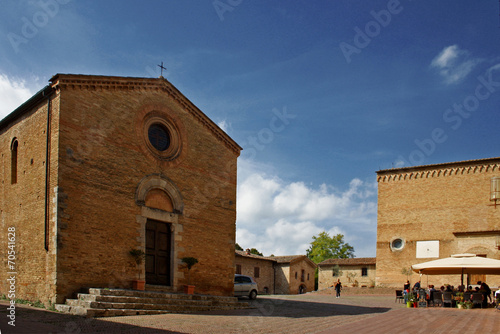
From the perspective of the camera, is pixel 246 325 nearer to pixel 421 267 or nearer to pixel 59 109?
pixel 59 109

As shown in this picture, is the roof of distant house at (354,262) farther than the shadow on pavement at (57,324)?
Yes

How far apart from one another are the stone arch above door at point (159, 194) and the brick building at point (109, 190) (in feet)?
0.13

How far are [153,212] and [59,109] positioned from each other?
496 centimetres

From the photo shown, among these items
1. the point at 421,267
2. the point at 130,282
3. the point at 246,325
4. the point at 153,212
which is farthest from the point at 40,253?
the point at 421,267

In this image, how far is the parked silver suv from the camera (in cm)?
2233

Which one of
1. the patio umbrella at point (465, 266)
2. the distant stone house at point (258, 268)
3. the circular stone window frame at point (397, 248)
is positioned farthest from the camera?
the distant stone house at point (258, 268)

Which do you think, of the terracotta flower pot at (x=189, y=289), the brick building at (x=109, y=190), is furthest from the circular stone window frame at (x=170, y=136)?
the terracotta flower pot at (x=189, y=289)

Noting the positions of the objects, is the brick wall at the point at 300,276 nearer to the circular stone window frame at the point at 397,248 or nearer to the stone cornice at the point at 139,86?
the circular stone window frame at the point at 397,248

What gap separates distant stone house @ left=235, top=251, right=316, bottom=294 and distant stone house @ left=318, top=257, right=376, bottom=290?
2495mm

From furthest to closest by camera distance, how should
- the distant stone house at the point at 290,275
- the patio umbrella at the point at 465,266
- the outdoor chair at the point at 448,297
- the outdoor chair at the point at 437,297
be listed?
the distant stone house at the point at 290,275 < the outdoor chair at the point at 437,297 < the outdoor chair at the point at 448,297 < the patio umbrella at the point at 465,266

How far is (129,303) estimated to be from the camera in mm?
12773

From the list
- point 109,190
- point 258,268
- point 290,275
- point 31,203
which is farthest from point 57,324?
point 290,275

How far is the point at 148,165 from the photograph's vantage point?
1641 centimetres

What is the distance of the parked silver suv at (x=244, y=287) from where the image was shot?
22.3 meters
